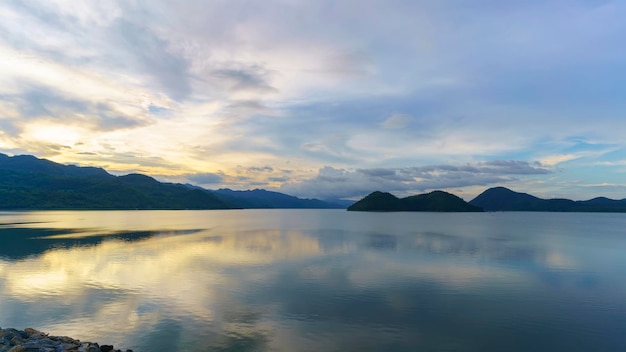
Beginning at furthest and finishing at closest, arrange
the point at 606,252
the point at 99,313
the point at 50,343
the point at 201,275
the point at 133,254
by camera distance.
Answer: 1. the point at 606,252
2. the point at 133,254
3. the point at 201,275
4. the point at 99,313
5. the point at 50,343

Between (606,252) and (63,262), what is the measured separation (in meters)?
121

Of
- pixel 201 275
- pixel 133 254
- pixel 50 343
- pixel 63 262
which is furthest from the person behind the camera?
pixel 133 254

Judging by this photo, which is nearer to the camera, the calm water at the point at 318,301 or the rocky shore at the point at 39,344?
the rocky shore at the point at 39,344

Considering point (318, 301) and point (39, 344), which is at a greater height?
point (39, 344)

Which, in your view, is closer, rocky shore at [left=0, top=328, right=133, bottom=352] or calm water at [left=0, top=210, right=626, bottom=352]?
rocky shore at [left=0, top=328, right=133, bottom=352]

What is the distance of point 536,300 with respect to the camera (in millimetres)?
39875

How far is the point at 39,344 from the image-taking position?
23906 millimetres

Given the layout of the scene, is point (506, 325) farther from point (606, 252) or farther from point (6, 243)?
point (6, 243)

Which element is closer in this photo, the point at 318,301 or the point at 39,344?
the point at 39,344

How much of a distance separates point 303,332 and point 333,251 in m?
51.6

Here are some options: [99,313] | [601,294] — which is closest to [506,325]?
[601,294]

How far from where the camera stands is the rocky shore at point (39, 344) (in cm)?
2300

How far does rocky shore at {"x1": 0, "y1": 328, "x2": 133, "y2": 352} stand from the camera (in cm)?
2300

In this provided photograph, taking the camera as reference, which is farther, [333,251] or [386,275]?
[333,251]
